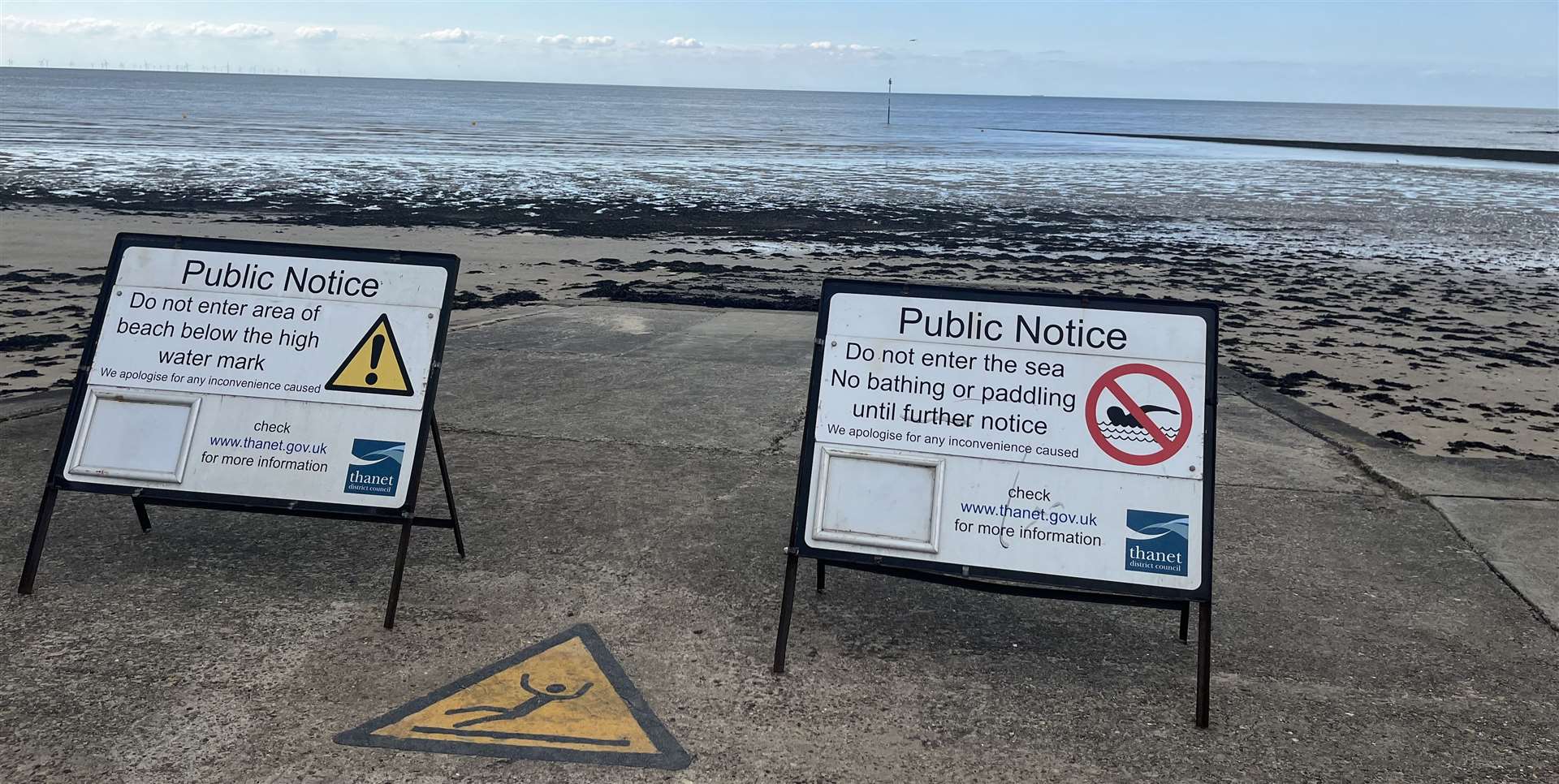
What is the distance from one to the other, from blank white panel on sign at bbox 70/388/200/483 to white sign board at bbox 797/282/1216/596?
2.34m

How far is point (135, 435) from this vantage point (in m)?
4.35

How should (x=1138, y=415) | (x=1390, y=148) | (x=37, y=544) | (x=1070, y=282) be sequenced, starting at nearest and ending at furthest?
(x=1138, y=415) < (x=37, y=544) < (x=1070, y=282) < (x=1390, y=148)

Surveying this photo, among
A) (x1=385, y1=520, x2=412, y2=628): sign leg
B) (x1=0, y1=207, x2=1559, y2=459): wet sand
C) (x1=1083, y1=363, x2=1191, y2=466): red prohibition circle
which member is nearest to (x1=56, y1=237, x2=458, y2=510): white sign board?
(x1=385, y1=520, x2=412, y2=628): sign leg

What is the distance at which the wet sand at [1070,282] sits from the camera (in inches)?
327

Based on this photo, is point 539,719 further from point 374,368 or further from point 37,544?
point 37,544

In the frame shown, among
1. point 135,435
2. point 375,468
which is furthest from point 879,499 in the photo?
point 135,435

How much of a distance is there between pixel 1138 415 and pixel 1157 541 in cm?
42

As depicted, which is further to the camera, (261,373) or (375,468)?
(261,373)

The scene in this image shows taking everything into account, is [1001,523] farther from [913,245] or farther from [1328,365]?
[913,245]

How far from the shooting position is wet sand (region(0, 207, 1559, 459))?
831cm

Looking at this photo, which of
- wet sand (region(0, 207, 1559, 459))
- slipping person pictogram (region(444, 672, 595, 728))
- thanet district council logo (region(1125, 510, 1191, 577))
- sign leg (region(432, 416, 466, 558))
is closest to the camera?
slipping person pictogram (region(444, 672, 595, 728))

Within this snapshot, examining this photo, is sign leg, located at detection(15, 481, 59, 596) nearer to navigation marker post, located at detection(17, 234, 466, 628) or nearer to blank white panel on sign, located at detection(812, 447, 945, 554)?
navigation marker post, located at detection(17, 234, 466, 628)

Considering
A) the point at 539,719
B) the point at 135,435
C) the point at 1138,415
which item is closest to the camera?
the point at 539,719

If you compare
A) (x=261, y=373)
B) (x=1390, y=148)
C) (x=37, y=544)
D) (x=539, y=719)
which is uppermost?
(x=1390, y=148)
